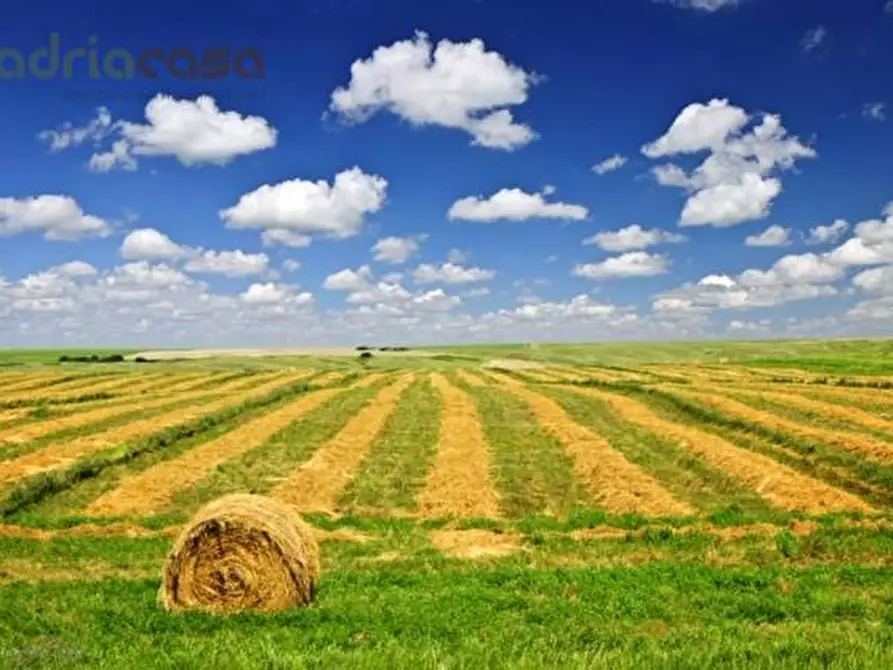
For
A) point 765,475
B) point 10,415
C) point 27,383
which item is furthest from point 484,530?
point 27,383

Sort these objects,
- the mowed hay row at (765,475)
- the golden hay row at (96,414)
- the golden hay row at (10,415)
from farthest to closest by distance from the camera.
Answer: the golden hay row at (10,415), the golden hay row at (96,414), the mowed hay row at (765,475)

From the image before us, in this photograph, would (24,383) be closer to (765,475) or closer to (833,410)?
(833,410)

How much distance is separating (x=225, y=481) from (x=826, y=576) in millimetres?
15659

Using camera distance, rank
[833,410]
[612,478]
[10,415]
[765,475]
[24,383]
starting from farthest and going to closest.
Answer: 1. [24,383]
2. [10,415]
3. [833,410]
4. [612,478]
5. [765,475]

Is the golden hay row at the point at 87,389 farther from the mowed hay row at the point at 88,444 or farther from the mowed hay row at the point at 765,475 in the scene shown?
the mowed hay row at the point at 765,475

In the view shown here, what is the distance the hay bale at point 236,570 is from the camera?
12.2 m

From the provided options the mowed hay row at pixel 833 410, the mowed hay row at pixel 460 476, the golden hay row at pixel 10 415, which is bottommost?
the mowed hay row at pixel 460 476

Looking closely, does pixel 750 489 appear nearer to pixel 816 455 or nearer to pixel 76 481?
pixel 816 455

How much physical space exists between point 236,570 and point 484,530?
21.5 ft

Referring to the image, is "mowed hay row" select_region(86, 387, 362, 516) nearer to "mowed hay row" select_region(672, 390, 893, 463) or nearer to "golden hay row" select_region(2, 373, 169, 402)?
"mowed hay row" select_region(672, 390, 893, 463)

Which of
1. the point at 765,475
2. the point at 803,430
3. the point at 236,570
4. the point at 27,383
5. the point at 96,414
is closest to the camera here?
the point at 236,570

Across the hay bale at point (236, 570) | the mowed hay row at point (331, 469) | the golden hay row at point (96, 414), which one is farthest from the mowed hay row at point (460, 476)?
the golden hay row at point (96, 414)

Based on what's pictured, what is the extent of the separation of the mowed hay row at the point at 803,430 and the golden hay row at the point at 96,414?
A: 87.3 feet

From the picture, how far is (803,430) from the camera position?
2964cm
